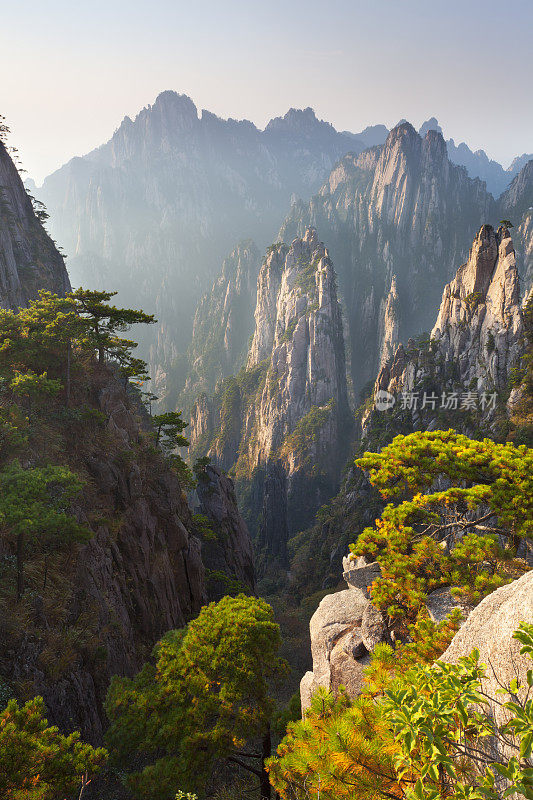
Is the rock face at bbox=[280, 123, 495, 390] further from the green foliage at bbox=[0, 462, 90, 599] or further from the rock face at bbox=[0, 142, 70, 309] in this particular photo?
the green foliage at bbox=[0, 462, 90, 599]

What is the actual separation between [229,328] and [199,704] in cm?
18083

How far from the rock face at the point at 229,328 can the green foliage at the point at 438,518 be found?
168323 mm

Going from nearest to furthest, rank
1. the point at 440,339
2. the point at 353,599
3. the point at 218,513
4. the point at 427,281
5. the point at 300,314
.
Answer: the point at 353,599 → the point at 218,513 → the point at 440,339 → the point at 300,314 → the point at 427,281

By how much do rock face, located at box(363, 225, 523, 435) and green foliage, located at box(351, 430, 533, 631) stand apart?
40.1 m

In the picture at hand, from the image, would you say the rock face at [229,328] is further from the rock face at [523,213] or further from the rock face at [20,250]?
the rock face at [20,250]

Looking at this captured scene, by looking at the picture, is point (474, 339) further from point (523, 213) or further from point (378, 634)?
point (523, 213)

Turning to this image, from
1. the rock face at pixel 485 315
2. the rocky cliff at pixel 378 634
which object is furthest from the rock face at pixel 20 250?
the rock face at pixel 485 315

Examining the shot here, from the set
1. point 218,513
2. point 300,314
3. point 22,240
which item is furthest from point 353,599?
point 300,314

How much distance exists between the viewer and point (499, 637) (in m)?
4.13

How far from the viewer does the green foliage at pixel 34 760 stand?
18.1 ft

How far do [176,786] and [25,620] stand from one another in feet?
21.2

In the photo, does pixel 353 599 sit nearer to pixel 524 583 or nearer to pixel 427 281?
pixel 524 583

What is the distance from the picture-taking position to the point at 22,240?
3778cm

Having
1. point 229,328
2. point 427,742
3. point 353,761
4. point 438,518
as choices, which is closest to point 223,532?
point 438,518
